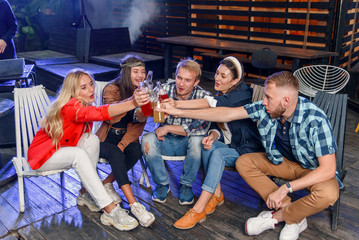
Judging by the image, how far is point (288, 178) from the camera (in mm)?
2512

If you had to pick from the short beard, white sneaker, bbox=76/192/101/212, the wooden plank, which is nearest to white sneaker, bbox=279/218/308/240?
the short beard

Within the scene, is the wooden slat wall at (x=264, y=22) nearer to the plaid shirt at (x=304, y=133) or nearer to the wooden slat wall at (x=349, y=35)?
the wooden slat wall at (x=349, y=35)

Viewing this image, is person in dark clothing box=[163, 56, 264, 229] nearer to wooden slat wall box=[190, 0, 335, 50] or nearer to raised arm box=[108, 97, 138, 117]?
raised arm box=[108, 97, 138, 117]

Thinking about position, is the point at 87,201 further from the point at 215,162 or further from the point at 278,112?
the point at 278,112

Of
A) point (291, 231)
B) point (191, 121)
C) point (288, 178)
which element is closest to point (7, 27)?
point (191, 121)

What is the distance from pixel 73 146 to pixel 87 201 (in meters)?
0.47

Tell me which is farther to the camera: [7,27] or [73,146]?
[7,27]

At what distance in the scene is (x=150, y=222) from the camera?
2523 millimetres

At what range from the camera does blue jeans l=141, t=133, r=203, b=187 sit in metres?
2.73

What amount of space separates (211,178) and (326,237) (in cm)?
85

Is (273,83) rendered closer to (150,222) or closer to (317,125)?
(317,125)

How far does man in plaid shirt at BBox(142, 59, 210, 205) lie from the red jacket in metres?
0.45

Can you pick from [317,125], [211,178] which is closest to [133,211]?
[211,178]

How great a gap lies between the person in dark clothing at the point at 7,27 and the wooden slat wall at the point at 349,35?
4.69 metres
